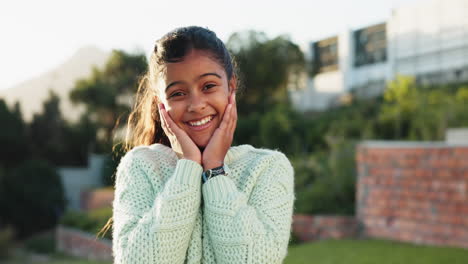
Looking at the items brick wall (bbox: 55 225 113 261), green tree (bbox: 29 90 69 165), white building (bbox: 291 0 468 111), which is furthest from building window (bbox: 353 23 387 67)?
brick wall (bbox: 55 225 113 261)

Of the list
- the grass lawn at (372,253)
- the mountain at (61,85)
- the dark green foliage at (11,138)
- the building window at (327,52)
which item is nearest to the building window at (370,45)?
the building window at (327,52)

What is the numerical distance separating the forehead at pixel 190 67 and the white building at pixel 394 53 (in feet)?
63.1

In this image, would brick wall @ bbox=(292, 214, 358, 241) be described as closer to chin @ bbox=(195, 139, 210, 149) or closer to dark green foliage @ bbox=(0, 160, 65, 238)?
chin @ bbox=(195, 139, 210, 149)

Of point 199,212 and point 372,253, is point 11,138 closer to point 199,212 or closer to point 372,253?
point 372,253

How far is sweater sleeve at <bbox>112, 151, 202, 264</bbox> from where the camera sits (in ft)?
5.12

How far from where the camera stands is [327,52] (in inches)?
1278

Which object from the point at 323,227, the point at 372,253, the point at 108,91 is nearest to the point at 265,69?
the point at 108,91

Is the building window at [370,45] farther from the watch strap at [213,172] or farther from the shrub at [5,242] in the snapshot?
the watch strap at [213,172]

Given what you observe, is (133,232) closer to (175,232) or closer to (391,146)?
(175,232)

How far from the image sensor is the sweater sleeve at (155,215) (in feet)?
5.12

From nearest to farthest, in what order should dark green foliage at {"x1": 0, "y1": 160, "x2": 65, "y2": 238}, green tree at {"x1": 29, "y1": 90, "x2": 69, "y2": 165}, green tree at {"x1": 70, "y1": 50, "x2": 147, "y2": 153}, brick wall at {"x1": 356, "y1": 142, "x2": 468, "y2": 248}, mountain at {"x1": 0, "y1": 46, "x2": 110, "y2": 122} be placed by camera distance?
brick wall at {"x1": 356, "y1": 142, "x2": 468, "y2": 248} < dark green foliage at {"x1": 0, "y1": 160, "x2": 65, "y2": 238} < green tree at {"x1": 29, "y1": 90, "x2": 69, "y2": 165} < mountain at {"x1": 0, "y1": 46, "x2": 110, "y2": 122} < green tree at {"x1": 70, "y1": 50, "x2": 147, "y2": 153}

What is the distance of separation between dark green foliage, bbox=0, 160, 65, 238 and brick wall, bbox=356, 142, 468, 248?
1202cm

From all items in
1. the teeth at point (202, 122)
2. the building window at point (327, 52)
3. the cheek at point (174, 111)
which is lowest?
the teeth at point (202, 122)

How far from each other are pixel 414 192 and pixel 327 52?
27.2m
